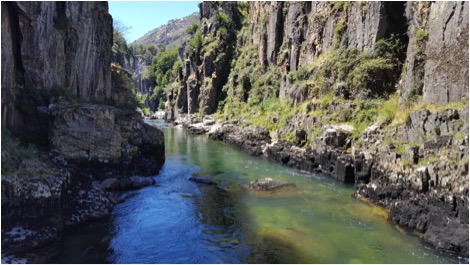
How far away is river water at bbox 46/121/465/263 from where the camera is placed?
Answer: 14.0 metres

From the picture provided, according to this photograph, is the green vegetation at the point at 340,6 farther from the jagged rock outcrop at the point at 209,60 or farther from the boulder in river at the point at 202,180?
the jagged rock outcrop at the point at 209,60

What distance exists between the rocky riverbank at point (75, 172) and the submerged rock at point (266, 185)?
21.3ft

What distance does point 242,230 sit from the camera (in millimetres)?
16719

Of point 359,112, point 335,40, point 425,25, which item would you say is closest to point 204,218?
point 359,112

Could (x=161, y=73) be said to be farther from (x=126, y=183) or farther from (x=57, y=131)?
(x=57, y=131)

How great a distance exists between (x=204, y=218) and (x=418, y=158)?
12.0 meters

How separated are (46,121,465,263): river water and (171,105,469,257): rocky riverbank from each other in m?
0.88

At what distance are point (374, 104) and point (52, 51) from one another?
24.0 metres

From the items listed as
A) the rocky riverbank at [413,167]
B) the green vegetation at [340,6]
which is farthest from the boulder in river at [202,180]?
the green vegetation at [340,6]

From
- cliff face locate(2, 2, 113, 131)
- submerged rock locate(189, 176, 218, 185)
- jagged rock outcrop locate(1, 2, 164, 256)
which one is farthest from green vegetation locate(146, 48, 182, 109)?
submerged rock locate(189, 176, 218, 185)

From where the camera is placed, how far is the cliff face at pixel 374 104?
1786 cm

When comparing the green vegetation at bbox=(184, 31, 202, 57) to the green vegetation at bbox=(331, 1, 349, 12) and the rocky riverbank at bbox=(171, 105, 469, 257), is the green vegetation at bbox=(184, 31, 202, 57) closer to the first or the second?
the green vegetation at bbox=(331, 1, 349, 12)

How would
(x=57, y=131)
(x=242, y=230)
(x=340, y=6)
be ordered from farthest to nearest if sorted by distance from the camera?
1. (x=340, y=6)
2. (x=57, y=131)
3. (x=242, y=230)

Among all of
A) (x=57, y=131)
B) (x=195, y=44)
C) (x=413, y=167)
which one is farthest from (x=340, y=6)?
(x=195, y=44)
